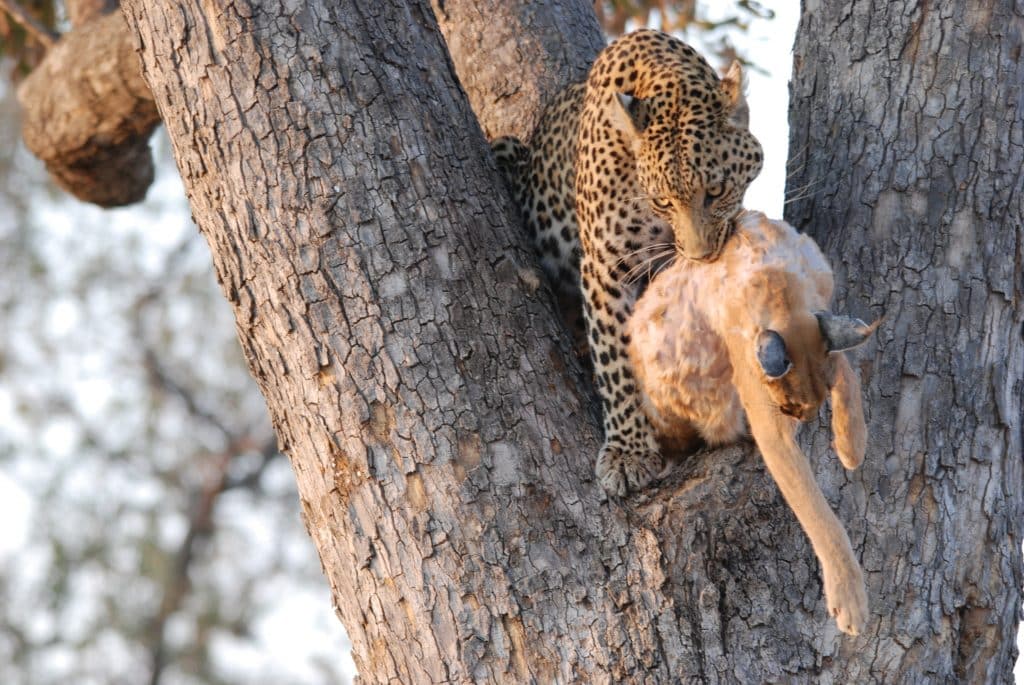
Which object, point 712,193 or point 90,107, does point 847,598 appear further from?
point 90,107

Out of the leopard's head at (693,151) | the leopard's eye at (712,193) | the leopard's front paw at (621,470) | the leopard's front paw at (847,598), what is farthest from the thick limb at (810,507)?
the leopard's eye at (712,193)

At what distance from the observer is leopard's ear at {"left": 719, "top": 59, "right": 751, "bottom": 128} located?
17.0ft

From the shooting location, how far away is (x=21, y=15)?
9.61m

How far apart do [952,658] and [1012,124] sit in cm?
176

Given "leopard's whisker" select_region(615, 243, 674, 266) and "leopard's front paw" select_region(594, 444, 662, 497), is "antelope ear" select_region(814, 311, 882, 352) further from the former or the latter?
"leopard's whisker" select_region(615, 243, 674, 266)

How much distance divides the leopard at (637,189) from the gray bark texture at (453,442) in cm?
35

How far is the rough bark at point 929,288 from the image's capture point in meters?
4.13

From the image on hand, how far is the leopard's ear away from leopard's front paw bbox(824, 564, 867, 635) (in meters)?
2.04

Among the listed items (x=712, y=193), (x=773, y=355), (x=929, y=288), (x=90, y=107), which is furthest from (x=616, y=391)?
(x=90, y=107)

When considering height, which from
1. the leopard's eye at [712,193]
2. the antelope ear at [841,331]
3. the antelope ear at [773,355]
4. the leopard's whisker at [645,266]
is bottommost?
the leopard's whisker at [645,266]

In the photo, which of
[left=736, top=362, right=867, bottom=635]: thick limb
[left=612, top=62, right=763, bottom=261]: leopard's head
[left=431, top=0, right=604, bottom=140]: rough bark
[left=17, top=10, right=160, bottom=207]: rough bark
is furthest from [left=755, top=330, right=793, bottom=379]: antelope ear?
[left=17, top=10, right=160, bottom=207]: rough bark

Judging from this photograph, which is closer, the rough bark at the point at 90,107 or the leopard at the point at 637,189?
the leopard at the point at 637,189

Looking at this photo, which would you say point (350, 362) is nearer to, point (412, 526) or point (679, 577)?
point (412, 526)

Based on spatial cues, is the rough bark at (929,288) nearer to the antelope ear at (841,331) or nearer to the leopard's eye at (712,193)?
the leopard's eye at (712,193)
